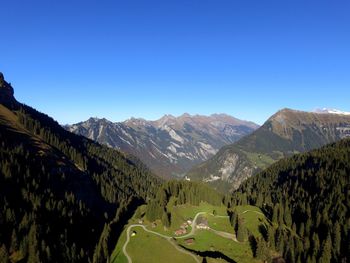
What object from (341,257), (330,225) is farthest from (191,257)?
(330,225)

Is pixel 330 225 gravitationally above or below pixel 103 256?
above

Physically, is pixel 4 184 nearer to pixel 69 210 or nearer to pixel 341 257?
pixel 69 210

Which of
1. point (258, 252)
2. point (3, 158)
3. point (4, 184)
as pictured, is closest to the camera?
point (258, 252)

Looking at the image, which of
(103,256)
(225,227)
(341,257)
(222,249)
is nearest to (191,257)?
(222,249)

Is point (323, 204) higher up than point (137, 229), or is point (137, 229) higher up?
point (323, 204)

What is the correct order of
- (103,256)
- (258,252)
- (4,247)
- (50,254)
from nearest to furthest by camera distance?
(4,247) < (50,254) < (103,256) < (258,252)

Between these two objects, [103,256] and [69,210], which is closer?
[103,256]

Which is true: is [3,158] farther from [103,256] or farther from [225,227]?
[225,227]

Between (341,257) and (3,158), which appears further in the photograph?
(3,158)

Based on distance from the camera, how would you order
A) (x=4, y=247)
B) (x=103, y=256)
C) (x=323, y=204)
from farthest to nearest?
(x=323, y=204), (x=103, y=256), (x=4, y=247)
